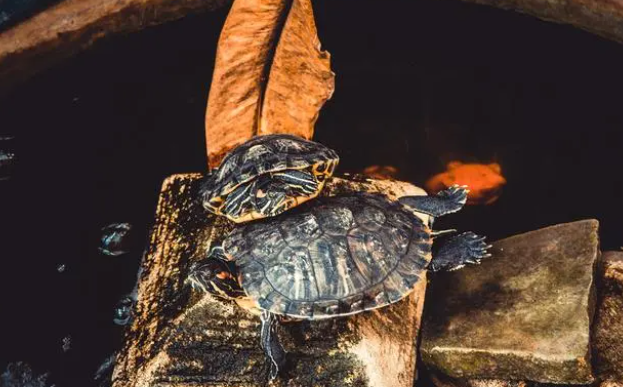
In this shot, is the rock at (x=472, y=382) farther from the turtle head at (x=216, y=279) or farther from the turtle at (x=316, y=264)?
the turtle head at (x=216, y=279)

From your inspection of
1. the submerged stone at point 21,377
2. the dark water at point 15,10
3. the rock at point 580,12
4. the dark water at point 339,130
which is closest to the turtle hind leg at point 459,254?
the dark water at point 339,130

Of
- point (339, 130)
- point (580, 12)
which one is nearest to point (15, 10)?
point (339, 130)

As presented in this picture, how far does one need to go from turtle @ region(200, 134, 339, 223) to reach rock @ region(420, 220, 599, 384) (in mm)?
921

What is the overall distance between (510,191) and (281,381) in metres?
2.07

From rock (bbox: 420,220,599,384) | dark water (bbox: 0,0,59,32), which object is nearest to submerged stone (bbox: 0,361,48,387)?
rock (bbox: 420,220,599,384)

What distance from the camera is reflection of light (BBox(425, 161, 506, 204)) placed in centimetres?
351

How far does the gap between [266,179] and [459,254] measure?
3.44ft

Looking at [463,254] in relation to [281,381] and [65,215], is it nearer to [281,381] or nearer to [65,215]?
[281,381]

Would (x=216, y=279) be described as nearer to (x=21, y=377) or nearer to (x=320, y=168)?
(x=320, y=168)

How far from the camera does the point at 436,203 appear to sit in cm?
282

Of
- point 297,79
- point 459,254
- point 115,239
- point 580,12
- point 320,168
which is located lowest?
point 115,239

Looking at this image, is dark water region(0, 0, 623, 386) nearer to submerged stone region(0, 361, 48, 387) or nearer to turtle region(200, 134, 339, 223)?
submerged stone region(0, 361, 48, 387)

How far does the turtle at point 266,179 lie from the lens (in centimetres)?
244

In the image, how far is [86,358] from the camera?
2.83 m
